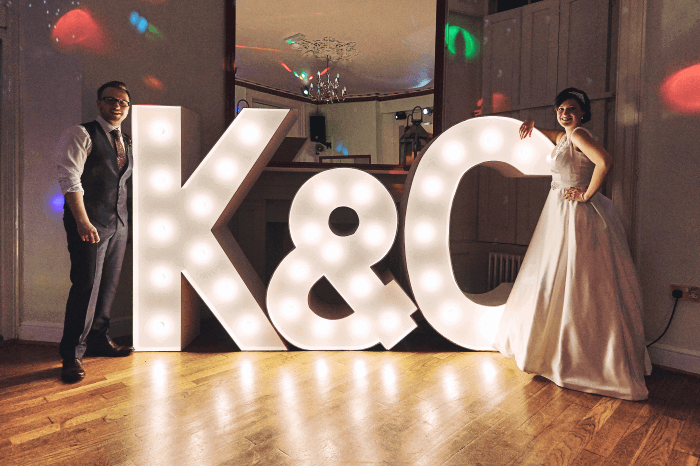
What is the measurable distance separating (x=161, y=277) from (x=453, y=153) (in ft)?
6.00

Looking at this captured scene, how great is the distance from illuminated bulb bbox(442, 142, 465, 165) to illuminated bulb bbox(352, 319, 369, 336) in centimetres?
106

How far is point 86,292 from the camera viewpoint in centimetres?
208

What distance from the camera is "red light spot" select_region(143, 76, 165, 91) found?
8.80 feet

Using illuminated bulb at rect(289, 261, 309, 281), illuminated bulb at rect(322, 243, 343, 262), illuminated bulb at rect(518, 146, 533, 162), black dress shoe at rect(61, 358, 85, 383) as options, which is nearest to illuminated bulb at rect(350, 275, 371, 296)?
illuminated bulb at rect(322, 243, 343, 262)

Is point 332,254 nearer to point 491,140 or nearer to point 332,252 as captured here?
point 332,252

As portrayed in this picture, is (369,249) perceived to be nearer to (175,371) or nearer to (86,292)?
(175,371)

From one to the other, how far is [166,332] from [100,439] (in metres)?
0.90

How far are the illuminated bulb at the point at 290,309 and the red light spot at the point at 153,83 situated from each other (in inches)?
67.3

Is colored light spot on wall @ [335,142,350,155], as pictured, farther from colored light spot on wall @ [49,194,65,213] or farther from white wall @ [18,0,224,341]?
colored light spot on wall @ [49,194,65,213]

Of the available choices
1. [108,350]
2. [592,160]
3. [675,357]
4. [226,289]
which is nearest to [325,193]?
[226,289]

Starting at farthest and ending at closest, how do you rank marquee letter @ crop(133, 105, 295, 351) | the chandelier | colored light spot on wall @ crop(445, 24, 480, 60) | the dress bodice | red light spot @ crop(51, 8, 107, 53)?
colored light spot on wall @ crop(445, 24, 480, 60), the chandelier, red light spot @ crop(51, 8, 107, 53), marquee letter @ crop(133, 105, 295, 351), the dress bodice

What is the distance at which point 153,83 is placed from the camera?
2703 mm

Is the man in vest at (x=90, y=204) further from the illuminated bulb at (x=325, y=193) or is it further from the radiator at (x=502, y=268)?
the radiator at (x=502, y=268)

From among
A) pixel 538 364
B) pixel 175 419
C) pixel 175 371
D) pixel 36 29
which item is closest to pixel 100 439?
pixel 175 419
